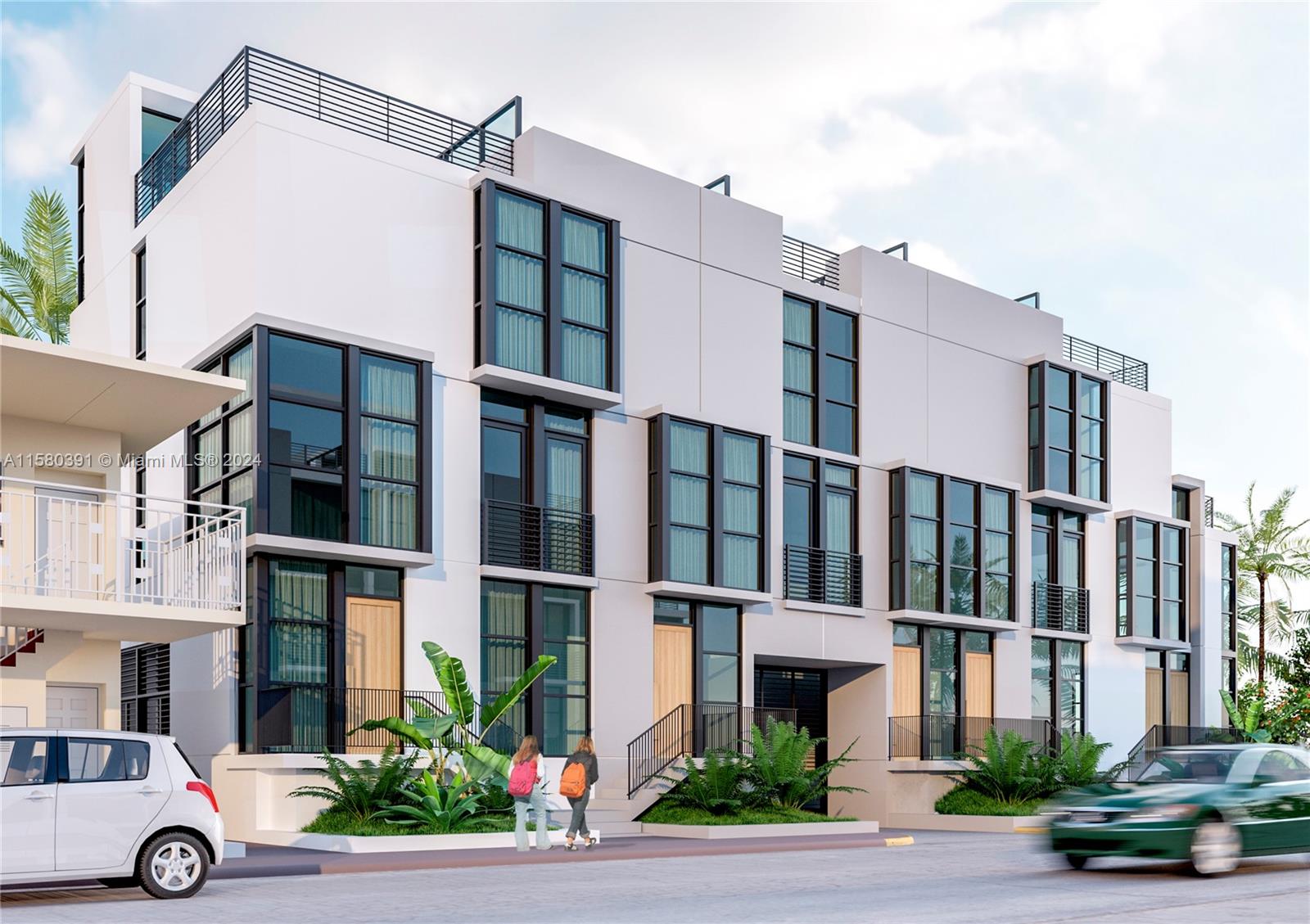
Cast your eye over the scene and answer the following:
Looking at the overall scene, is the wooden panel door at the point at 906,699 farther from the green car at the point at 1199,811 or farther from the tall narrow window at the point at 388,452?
the green car at the point at 1199,811

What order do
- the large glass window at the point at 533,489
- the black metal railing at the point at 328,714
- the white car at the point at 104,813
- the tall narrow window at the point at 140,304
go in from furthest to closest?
1. the tall narrow window at the point at 140,304
2. the large glass window at the point at 533,489
3. the black metal railing at the point at 328,714
4. the white car at the point at 104,813

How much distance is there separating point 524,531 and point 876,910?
14127 millimetres

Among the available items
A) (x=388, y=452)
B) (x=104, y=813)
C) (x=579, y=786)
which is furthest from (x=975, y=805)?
(x=104, y=813)

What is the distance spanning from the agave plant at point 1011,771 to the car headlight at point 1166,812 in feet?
48.5

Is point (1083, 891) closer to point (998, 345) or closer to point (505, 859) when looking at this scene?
point (505, 859)

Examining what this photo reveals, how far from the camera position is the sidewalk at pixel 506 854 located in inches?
669

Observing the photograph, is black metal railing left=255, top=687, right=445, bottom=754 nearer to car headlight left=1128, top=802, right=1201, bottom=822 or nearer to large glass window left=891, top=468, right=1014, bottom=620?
car headlight left=1128, top=802, right=1201, bottom=822

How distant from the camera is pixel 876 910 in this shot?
12508mm

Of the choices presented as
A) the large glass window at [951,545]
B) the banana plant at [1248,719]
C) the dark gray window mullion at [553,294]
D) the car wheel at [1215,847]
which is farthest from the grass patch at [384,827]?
Answer: the banana plant at [1248,719]

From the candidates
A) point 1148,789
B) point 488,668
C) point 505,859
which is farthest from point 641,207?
point 1148,789

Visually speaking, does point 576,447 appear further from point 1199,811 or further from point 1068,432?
point 1068,432

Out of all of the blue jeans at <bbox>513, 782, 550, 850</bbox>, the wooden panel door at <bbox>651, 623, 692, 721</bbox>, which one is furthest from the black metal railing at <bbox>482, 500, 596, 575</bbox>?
the blue jeans at <bbox>513, 782, 550, 850</bbox>

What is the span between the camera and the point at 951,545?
33.2 m

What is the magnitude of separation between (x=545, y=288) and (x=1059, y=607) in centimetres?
1763
